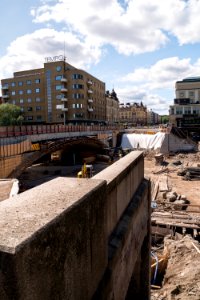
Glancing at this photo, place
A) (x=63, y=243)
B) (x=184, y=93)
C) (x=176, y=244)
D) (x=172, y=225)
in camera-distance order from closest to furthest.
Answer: (x=63, y=243) → (x=176, y=244) → (x=172, y=225) → (x=184, y=93)

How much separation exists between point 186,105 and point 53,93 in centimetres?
4132

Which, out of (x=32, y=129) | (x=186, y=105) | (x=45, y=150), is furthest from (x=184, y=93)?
(x=32, y=129)

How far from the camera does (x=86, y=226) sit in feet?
9.66

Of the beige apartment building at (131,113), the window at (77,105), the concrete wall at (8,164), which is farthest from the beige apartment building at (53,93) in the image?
the beige apartment building at (131,113)

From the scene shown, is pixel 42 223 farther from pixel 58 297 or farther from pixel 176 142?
pixel 176 142

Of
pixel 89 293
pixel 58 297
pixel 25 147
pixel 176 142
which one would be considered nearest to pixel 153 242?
pixel 89 293

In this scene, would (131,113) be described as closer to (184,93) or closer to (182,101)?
(184,93)

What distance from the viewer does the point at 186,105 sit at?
8081cm

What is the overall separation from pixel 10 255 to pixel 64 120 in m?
64.4

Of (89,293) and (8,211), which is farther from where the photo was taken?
(89,293)

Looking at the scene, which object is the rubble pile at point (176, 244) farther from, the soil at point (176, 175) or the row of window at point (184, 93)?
the row of window at point (184, 93)

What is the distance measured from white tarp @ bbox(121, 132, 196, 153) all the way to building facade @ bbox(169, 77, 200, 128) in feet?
54.3

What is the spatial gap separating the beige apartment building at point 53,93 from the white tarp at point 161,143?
18785 mm

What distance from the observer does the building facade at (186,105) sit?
2916 inches
